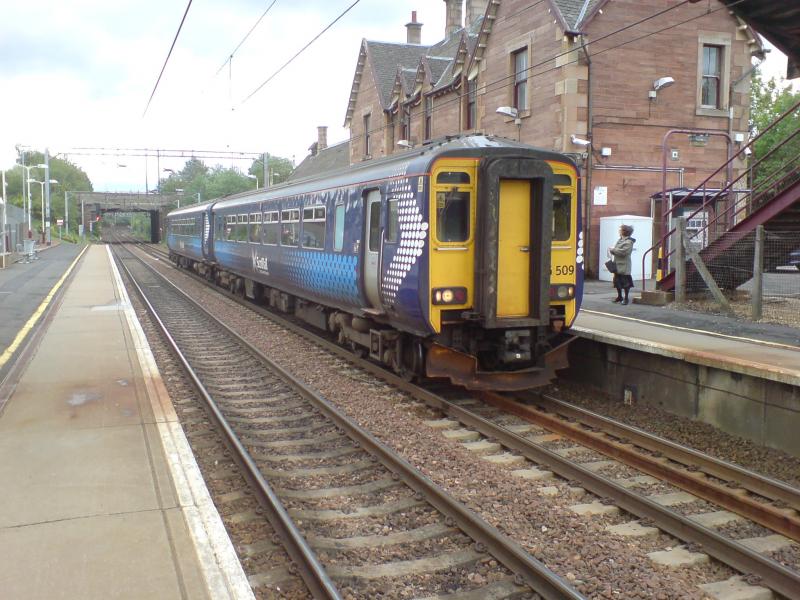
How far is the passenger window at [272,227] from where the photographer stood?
1534cm

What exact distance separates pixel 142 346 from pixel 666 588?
995cm

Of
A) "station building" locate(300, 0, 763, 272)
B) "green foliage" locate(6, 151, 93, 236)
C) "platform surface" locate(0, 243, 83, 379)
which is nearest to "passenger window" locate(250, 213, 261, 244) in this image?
"platform surface" locate(0, 243, 83, 379)

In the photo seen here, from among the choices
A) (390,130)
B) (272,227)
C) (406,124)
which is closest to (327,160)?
(390,130)

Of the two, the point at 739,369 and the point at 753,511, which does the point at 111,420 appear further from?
the point at 739,369

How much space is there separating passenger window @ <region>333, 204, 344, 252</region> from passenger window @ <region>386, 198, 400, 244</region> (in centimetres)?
190

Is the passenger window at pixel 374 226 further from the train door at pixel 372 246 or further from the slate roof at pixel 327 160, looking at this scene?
the slate roof at pixel 327 160

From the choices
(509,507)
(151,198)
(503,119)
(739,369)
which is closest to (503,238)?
(739,369)

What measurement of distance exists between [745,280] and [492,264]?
719 centimetres

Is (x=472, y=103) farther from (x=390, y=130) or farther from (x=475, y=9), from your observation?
(x=475, y=9)

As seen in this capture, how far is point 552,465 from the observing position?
6648 millimetres

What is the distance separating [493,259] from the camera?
8.34 m

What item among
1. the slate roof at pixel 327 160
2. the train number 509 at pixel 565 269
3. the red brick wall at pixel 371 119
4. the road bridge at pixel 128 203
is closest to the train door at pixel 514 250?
the train number 509 at pixel 565 269

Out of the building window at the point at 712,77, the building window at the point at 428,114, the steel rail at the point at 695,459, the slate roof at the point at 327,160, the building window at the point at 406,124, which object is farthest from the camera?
the slate roof at the point at 327,160

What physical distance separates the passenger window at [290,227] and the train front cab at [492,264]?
5.78 metres
